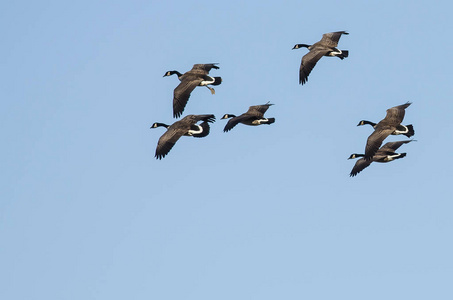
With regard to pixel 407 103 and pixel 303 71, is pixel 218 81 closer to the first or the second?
pixel 303 71

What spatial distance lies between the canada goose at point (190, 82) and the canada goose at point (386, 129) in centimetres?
813

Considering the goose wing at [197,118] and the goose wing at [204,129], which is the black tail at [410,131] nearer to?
the goose wing at [197,118]

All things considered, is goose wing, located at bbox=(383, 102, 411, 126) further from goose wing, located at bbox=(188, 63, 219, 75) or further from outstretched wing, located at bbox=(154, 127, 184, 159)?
outstretched wing, located at bbox=(154, 127, 184, 159)

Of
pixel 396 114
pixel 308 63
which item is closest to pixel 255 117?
pixel 308 63

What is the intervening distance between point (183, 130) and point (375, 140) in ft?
29.5

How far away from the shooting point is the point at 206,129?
54.0m

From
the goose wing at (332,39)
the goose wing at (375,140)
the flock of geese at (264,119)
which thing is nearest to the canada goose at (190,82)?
the flock of geese at (264,119)

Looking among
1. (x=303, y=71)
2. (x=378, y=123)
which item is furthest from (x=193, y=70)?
(x=378, y=123)

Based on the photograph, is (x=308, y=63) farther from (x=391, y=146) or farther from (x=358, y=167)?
(x=358, y=167)

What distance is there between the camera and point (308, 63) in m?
55.5

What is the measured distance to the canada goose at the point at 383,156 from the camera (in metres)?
55.6

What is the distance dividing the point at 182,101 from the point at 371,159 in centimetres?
931

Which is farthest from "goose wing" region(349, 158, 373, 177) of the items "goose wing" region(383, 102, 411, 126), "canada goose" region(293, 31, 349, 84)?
"canada goose" region(293, 31, 349, 84)

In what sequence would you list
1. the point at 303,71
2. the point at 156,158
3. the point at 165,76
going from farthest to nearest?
the point at 165,76 < the point at 303,71 < the point at 156,158
